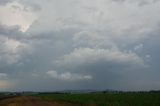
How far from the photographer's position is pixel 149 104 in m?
46.0

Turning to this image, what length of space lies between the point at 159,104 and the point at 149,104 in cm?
121

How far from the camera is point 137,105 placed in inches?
1786

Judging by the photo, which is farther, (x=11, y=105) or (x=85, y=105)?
(x=85, y=105)

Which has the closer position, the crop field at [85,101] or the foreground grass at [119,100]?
the crop field at [85,101]

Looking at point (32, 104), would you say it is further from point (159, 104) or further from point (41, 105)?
point (159, 104)

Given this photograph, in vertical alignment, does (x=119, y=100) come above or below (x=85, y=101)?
above

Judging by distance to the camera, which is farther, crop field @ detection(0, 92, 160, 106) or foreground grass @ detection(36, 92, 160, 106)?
foreground grass @ detection(36, 92, 160, 106)

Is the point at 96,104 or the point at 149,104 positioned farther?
the point at 96,104

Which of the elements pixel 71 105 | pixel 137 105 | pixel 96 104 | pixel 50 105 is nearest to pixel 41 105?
pixel 50 105

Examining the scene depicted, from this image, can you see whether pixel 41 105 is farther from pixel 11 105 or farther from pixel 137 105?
pixel 137 105

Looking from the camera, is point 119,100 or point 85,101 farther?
point 85,101

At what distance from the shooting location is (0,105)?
4747cm

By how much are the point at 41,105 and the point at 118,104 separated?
949 centimetres

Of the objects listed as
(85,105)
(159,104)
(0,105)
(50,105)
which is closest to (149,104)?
(159,104)
